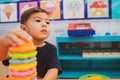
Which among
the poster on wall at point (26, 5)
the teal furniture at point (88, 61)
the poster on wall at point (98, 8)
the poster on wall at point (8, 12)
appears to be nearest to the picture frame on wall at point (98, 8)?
the poster on wall at point (98, 8)

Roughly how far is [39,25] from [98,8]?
1.57 meters

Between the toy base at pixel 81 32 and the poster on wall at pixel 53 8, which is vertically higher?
the poster on wall at pixel 53 8

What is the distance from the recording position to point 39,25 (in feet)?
2.54

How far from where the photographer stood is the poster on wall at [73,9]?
7.52 feet

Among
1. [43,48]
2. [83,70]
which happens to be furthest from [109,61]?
[43,48]

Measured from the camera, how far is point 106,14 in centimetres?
225

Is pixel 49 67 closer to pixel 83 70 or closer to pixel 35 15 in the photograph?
pixel 35 15

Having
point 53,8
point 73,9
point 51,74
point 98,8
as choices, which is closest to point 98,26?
point 98,8

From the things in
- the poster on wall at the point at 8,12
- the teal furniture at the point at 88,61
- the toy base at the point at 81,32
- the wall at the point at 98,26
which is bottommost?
the teal furniture at the point at 88,61

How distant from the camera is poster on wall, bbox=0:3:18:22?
8.00 feet

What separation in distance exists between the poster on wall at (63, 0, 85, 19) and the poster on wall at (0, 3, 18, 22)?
1.87ft

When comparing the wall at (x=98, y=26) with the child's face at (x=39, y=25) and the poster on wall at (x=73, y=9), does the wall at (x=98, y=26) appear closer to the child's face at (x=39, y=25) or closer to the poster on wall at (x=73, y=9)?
the poster on wall at (x=73, y=9)

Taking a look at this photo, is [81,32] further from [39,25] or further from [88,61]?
[39,25]

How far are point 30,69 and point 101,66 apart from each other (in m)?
2.09
